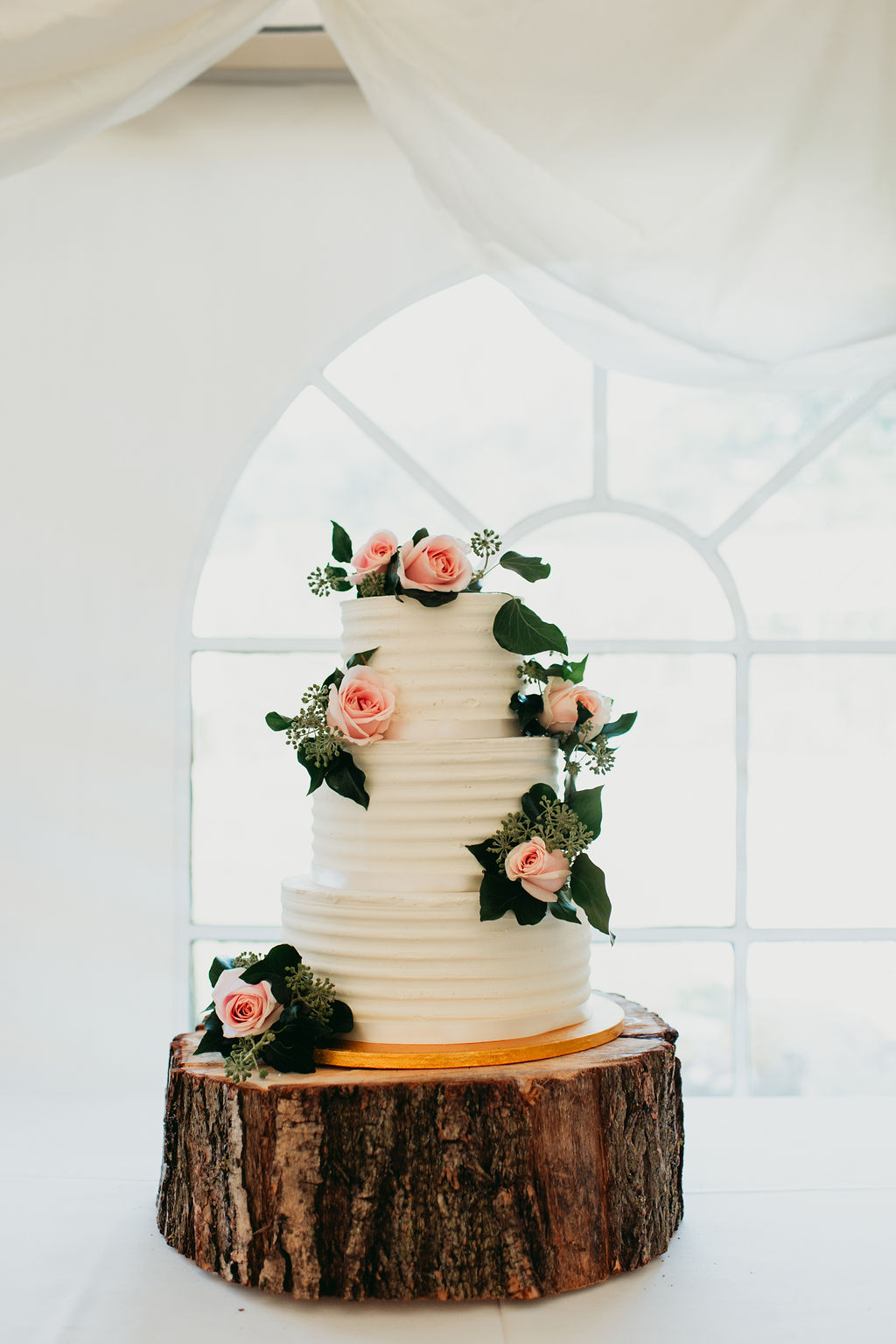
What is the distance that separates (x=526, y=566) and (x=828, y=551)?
1.34m

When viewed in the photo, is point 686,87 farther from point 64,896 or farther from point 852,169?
point 64,896

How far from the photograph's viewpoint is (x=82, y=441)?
9.54ft

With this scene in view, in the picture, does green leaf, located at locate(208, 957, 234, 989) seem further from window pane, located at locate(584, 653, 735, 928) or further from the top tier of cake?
window pane, located at locate(584, 653, 735, 928)

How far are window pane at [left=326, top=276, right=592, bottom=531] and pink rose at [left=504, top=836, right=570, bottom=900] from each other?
138cm

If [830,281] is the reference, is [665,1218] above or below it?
below

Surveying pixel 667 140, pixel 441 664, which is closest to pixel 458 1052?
pixel 441 664

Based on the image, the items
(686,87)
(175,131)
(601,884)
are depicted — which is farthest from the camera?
(175,131)

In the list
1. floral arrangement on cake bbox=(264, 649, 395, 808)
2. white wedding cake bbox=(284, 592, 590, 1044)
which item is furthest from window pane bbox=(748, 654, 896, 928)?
floral arrangement on cake bbox=(264, 649, 395, 808)

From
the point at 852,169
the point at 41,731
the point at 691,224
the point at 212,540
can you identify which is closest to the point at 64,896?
the point at 41,731

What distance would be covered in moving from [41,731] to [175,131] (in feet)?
4.79

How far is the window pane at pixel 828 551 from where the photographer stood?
2.96 m

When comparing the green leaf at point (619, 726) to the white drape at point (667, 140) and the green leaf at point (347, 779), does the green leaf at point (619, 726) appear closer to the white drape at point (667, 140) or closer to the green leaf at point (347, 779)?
the green leaf at point (347, 779)

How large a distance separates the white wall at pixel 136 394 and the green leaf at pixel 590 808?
135 centimetres

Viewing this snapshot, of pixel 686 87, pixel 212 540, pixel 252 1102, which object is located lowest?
pixel 252 1102
